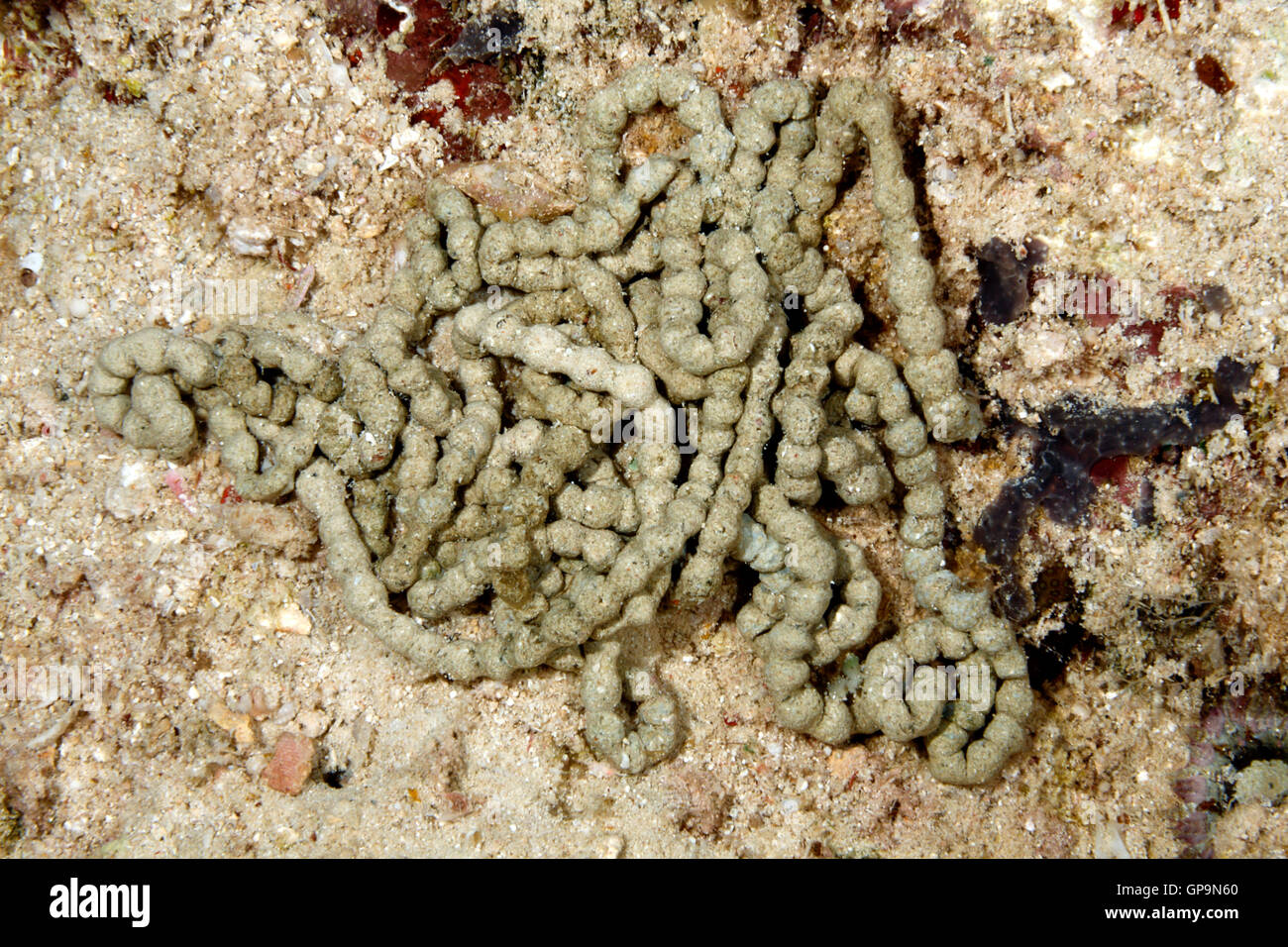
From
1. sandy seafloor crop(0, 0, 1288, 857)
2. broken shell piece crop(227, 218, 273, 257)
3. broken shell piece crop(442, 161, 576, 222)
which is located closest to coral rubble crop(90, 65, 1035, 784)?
broken shell piece crop(442, 161, 576, 222)

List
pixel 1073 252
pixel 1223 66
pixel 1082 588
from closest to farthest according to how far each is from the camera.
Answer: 1. pixel 1223 66
2. pixel 1073 252
3. pixel 1082 588

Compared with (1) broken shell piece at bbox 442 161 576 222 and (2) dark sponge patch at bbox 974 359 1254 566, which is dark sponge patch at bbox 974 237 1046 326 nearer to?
(2) dark sponge patch at bbox 974 359 1254 566

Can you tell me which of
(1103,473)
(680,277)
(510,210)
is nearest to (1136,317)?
(1103,473)

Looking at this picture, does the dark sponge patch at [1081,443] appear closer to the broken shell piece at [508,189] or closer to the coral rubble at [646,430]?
the coral rubble at [646,430]

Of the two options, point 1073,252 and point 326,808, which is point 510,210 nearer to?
point 1073,252


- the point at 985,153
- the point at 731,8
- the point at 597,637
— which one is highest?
the point at 731,8

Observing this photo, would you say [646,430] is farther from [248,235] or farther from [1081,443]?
Answer: [248,235]
